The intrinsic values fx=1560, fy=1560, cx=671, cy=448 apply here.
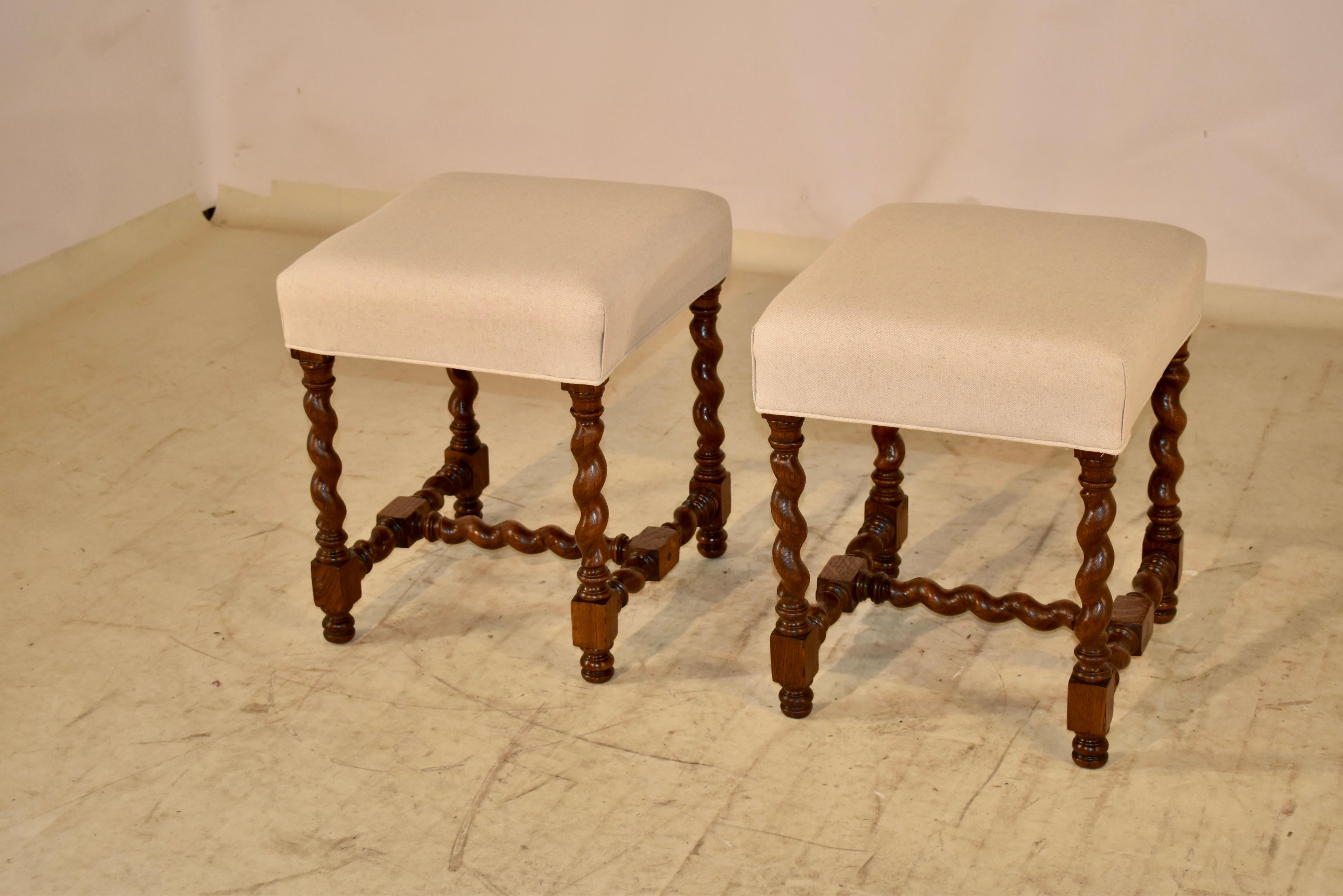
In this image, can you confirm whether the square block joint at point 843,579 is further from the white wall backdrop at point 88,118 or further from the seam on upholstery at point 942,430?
the white wall backdrop at point 88,118

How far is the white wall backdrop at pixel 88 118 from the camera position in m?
3.45

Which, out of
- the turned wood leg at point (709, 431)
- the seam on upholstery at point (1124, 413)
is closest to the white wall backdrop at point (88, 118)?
the turned wood leg at point (709, 431)

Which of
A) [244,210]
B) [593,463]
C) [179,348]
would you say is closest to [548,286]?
[593,463]

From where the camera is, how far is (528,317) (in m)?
1.89

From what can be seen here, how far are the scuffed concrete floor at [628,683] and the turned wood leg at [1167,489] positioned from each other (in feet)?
0.23

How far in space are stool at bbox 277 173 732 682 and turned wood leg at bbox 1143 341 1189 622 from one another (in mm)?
627

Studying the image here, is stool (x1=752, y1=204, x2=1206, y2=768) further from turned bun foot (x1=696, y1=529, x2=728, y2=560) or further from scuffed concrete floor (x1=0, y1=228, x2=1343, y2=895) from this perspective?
turned bun foot (x1=696, y1=529, x2=728, y2=560)

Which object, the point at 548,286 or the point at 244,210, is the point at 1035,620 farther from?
the point at 244,210

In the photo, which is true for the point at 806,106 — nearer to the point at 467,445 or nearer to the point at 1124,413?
the point at 467,445

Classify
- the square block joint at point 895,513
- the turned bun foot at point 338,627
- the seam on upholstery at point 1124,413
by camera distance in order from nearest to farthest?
the seam on upholstery at point 1124,413 → the turned bun foot at point 338,627 → the square block joint at point 895,513

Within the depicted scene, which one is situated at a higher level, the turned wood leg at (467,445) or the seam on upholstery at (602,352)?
the seam on upholstery at (602,352)

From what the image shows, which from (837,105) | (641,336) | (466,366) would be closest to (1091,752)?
(641,336)

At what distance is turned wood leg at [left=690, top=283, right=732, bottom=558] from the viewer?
7.44 ft

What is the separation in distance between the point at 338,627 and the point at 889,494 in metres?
0.82
